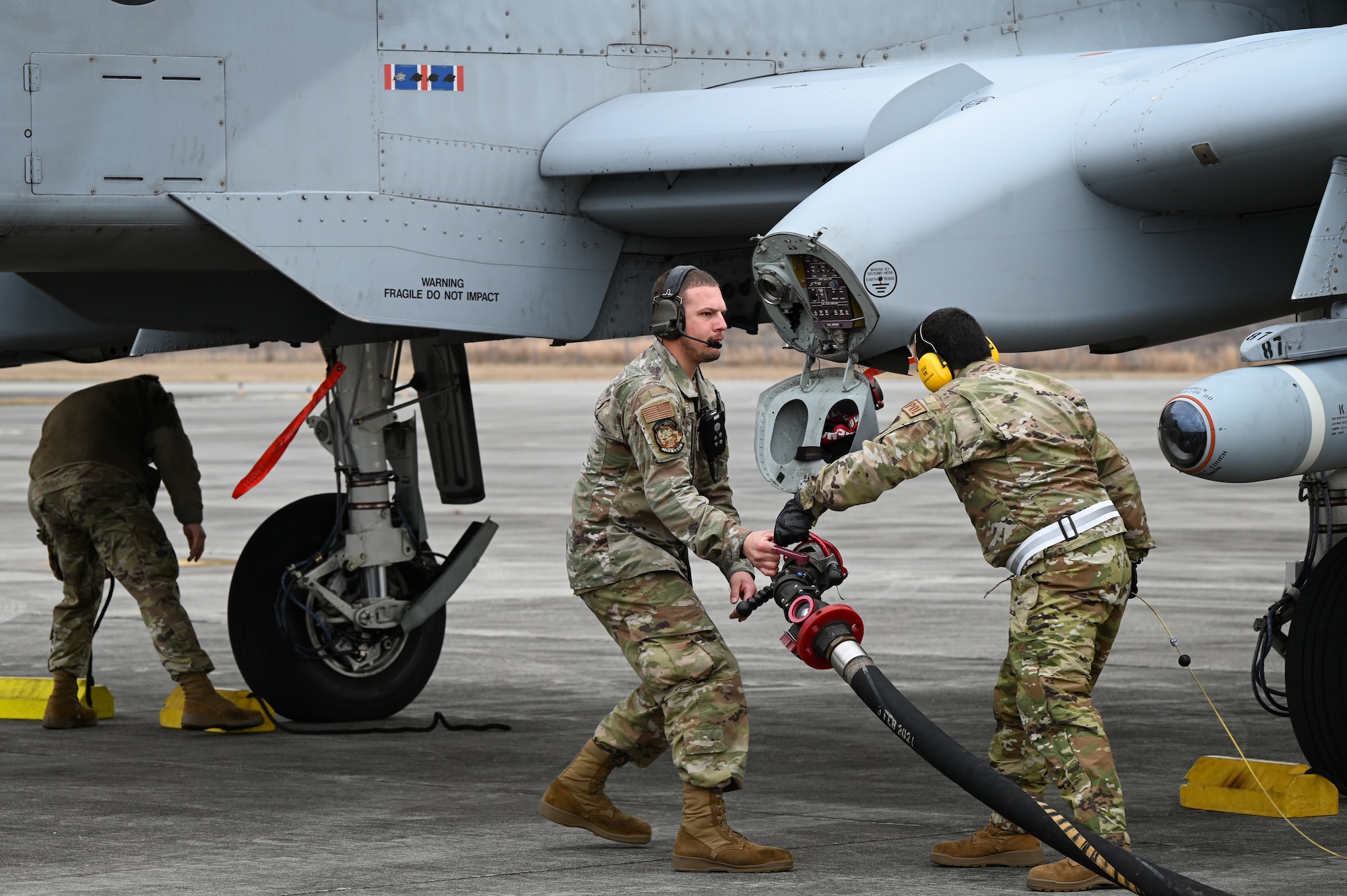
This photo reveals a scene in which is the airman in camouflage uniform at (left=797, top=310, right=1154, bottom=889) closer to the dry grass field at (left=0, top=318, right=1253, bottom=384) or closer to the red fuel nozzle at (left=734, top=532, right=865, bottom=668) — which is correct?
the red fuel nozzle at (left=734, top=532, right=865, bottom=668)

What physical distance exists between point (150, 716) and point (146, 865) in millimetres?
4235

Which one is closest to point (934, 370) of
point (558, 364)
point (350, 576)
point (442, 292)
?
point (442, 292)

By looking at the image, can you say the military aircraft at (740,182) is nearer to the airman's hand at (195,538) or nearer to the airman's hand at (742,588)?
the airman's hand at (742,588)

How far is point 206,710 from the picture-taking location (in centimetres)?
1052

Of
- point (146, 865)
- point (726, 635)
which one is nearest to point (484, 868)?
point (146, 865)

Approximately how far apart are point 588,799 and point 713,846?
23.8 inches

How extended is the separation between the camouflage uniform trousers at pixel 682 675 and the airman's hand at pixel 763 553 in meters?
0.43

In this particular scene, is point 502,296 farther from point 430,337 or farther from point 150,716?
point 150,716

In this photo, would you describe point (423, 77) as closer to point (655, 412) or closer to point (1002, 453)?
point (655, 412)

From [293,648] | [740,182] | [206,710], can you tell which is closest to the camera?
[740,182]

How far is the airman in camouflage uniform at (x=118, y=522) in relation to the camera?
1060 cm

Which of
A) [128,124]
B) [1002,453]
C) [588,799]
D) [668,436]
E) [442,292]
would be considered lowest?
[588,799]

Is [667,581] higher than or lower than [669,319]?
lower

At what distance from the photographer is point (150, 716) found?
36.5ft
